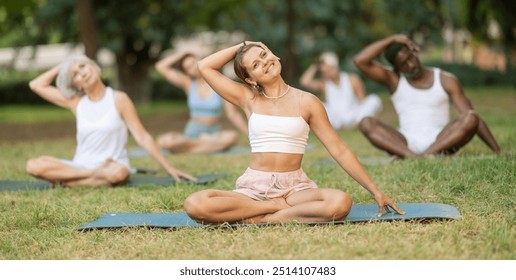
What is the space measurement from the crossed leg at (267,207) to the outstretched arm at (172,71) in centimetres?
472

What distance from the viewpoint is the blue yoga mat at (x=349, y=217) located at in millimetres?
4309

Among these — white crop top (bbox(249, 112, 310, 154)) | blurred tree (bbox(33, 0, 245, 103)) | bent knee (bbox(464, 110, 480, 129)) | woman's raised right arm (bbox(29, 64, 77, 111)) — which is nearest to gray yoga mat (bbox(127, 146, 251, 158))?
woman's raised right arm (bbox(29, 64, 77, 111))

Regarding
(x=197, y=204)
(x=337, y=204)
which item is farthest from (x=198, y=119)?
(x=337, y=204)

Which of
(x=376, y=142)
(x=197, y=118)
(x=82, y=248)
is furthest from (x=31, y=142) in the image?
(x=82, y=248)

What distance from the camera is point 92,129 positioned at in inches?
260

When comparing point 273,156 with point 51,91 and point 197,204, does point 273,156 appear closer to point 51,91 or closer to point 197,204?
point 197,204

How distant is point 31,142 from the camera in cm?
1227

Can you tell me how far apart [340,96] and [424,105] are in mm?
4639

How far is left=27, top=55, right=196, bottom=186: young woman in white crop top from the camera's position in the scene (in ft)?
21.0

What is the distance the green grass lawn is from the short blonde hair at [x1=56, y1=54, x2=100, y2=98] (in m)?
0.95

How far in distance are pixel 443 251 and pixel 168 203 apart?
2333 millimetres

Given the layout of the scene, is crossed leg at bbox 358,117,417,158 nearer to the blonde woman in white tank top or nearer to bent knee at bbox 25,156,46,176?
the blonde woman in white tank top

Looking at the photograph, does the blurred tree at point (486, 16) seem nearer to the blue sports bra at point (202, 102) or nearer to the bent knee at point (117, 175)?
the blue sports bra at point (202, 102)
